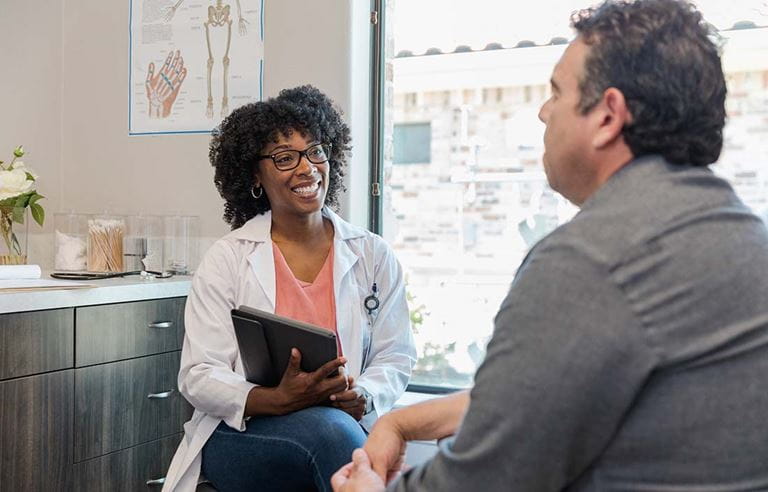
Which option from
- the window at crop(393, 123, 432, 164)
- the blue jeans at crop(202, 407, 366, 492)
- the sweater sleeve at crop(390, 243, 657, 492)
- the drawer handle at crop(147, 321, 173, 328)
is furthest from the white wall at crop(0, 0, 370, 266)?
the sweater sleeve at crop(390, 243, 657, 492)

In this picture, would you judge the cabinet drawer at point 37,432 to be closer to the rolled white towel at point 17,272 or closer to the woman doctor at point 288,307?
the rolled white towel at point 17,272

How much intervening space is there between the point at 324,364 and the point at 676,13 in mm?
1070

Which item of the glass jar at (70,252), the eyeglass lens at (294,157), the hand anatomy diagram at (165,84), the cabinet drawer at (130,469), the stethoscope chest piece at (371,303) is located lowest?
the cabinet drawer at (130,469)

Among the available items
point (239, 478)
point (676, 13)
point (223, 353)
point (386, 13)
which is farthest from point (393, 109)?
point (676, 13)

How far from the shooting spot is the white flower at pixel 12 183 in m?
2.69

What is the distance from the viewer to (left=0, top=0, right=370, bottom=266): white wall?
2830 mm

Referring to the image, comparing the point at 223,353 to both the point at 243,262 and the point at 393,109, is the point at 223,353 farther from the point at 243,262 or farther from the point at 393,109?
the point at 393,109

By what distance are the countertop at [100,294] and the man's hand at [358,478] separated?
53.0 inches

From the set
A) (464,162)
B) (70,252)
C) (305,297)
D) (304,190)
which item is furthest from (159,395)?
(464,162)

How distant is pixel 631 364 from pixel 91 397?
76.7 inches

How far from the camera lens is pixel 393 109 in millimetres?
2998

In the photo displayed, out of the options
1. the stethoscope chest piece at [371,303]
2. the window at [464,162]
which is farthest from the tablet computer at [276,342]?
the window at [464,162]

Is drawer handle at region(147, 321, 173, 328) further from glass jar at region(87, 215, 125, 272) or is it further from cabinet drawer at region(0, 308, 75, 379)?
glass jar at region(87, 215, 125, 272)

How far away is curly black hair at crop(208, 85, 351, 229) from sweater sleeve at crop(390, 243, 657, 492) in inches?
58.9
